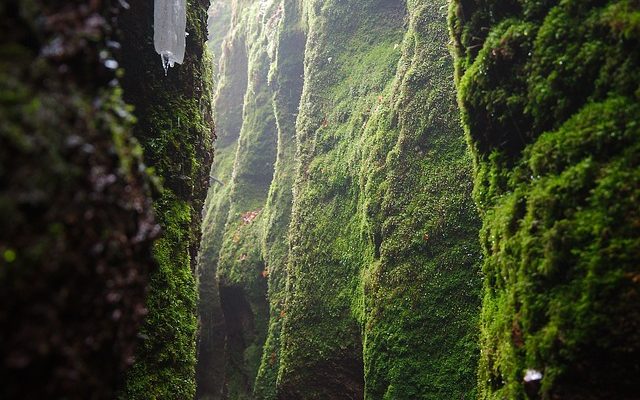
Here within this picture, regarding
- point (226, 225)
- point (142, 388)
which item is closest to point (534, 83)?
point (142, 388)

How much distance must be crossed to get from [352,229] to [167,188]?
5400 millimetres

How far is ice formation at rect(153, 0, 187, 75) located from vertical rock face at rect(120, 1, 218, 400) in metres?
0.49

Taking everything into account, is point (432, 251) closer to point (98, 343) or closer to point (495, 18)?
point (495, 18)

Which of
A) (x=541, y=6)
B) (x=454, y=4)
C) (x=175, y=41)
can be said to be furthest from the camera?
(x=175, y=41)

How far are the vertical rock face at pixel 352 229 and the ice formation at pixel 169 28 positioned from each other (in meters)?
4.78

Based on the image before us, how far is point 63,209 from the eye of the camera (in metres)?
1.65

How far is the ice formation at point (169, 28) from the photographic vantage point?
18.0 ft

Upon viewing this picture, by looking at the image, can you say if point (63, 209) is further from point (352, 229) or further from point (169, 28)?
point (352, 229)

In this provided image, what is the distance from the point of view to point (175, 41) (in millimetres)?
5703

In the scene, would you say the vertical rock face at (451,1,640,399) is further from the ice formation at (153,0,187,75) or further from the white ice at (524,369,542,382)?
the ice formation at (153,0,187,75)

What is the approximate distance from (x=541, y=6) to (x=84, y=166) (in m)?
3.67

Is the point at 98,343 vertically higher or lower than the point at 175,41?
lower

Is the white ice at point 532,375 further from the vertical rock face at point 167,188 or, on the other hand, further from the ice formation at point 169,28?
the ice formation at point 169,28

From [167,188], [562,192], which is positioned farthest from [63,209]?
[167,188]
